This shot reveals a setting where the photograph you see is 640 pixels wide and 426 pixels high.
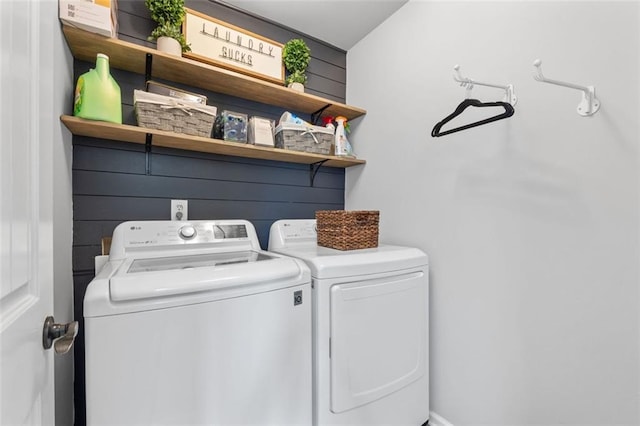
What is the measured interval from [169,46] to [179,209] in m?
0.84

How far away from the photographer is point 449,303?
152 centimetres

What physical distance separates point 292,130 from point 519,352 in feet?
5.18

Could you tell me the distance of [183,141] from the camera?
1.46 meters

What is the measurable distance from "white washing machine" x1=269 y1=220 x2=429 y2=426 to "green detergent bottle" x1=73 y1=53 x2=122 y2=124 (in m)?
1.02

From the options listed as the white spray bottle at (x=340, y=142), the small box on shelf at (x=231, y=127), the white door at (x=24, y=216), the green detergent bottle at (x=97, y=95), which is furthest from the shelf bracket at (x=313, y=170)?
the white door at (x=24, y=216)

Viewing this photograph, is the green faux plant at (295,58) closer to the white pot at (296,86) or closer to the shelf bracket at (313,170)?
the white pot at (296,86)

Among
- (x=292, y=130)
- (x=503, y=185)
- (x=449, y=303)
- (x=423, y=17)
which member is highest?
(x=423, y=17)

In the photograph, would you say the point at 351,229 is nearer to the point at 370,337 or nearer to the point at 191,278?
the point at 370,337

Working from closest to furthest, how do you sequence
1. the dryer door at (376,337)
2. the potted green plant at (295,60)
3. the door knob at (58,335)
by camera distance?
1. the door knob at (58,335)
2. the dryer door at (376,337)
3. the potted green plant at (295,60)

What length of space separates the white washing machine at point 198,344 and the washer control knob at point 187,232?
229mm

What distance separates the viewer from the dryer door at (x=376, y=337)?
1.21 meters

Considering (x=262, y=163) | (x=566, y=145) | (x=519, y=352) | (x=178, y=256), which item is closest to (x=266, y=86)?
(x=262, y=163)

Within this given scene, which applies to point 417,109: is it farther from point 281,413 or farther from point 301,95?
point 281,413

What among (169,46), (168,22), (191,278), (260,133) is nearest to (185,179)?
(260,133)
